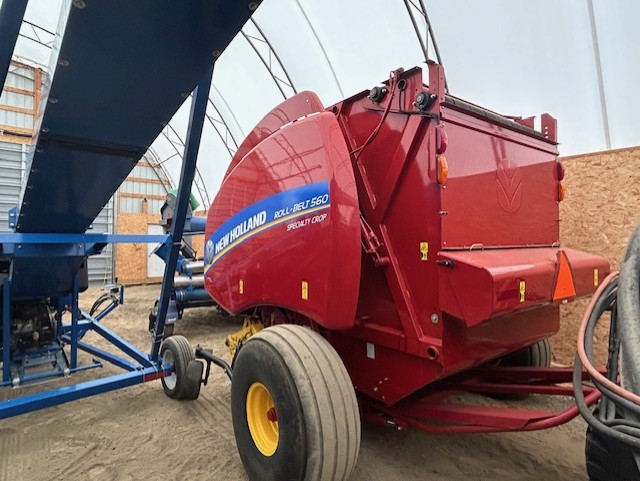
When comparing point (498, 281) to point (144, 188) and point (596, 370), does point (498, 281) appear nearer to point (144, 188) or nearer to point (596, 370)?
point (596, 370)

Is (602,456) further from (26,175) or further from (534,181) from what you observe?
(26,175)

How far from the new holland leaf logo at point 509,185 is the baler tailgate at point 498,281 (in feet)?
1.03

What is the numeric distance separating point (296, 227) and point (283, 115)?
3.17ft

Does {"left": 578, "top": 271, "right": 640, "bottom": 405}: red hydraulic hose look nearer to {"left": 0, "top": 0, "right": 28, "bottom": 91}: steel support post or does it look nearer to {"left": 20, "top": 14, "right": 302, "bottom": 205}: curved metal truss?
{"left": 0, "top": 0, "right": 28, "bottom": 91}: steel support post

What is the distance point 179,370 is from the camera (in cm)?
361

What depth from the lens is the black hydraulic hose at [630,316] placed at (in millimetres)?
1203

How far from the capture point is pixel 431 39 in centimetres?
576

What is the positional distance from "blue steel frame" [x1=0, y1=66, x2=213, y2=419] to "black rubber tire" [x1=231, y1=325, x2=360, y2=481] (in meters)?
1.70

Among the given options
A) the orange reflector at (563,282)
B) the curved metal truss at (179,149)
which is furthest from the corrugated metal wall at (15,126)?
the orange reflector at (563,282)

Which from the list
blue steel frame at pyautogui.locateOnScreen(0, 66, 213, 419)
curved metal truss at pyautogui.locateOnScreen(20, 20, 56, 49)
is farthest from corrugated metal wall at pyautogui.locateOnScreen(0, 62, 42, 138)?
blue steel frame at pyautogui.locateOnScreen(0, 66, 213, 419)

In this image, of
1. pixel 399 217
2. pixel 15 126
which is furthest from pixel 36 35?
pixel 399 217

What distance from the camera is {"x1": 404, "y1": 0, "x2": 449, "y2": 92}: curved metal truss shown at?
5566mm

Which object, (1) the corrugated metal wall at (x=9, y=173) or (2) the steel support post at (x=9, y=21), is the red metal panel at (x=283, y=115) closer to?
(2) the steel support post at (x=9, y=21)

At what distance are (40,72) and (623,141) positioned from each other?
17255 millimetres
